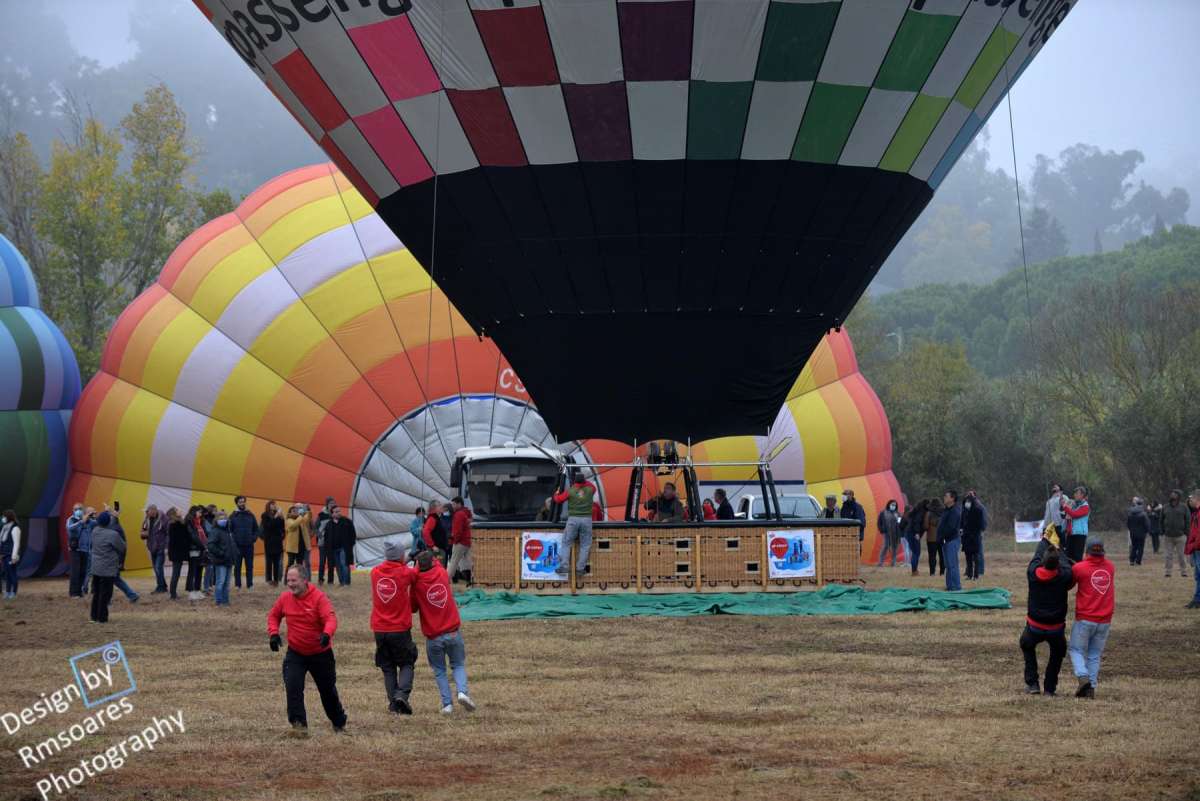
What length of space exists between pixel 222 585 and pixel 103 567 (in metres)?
2.49

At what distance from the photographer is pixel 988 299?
10088 centimetres

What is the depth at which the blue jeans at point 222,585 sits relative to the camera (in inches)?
704

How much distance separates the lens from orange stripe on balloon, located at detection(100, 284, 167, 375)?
24.4m

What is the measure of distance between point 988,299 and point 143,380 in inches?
3292

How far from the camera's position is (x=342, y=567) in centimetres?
2083

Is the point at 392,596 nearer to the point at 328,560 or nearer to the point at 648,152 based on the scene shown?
the point at 648,152

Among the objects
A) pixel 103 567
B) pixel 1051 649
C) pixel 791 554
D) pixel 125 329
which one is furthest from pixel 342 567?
pixel 1051 649

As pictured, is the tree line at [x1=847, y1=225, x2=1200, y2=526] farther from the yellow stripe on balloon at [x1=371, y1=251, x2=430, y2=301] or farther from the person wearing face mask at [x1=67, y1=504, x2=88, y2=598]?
the person wearing face mask at [x1=67, y1=504, x2=88, y2=598]

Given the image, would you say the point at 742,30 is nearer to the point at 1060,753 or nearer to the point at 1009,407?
the point at 1060,753

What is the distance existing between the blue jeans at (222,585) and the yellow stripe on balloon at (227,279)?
6717mm

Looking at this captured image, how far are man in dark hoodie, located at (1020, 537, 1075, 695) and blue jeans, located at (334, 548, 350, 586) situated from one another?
12.6m

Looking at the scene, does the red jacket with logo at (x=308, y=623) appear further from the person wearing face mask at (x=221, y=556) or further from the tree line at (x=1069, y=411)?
the tree line at (x=1069, y=411)

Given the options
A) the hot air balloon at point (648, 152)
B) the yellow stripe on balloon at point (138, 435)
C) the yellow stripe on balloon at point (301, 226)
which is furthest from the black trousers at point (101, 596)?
the yellow stripe on balloon at point (301, 226)

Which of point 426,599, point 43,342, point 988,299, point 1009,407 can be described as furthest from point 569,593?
point 988,299
